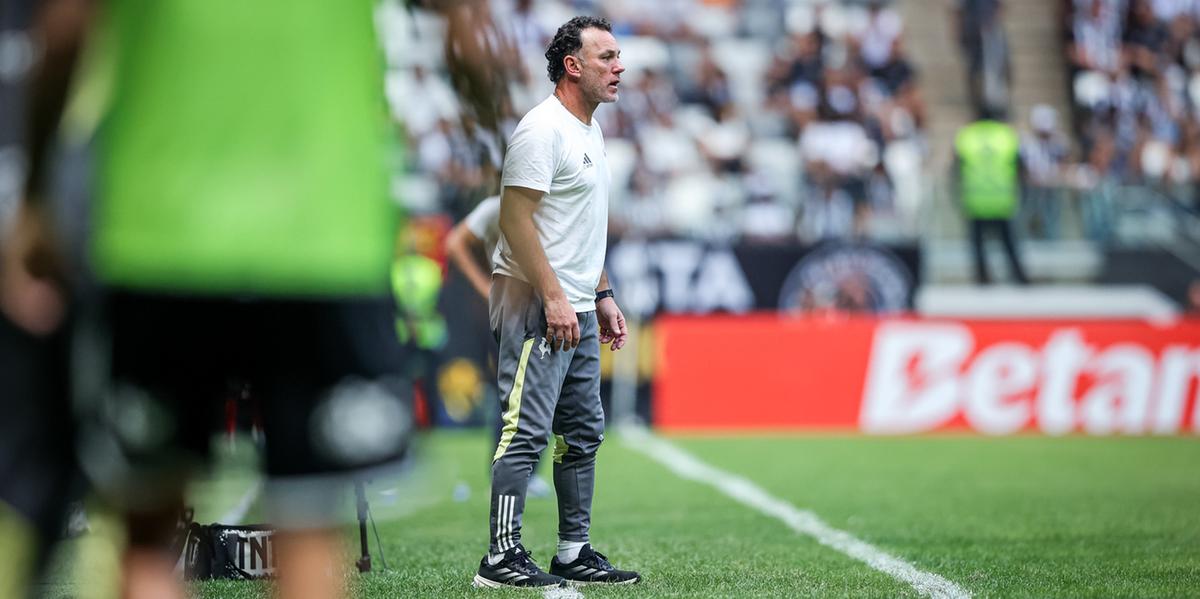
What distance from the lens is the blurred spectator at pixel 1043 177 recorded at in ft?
58.2

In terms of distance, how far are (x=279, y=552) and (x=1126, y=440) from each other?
1360 cm

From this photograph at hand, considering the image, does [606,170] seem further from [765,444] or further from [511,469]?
[765,444]

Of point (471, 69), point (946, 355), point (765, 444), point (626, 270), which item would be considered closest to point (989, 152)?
point (946, 355)

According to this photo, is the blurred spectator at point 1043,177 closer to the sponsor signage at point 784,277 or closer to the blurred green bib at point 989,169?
the blurred green bib at point 989,169

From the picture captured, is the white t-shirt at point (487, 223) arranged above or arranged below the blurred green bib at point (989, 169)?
below

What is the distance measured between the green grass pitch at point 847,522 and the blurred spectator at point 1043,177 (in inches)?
156

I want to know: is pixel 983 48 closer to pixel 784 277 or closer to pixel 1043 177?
pixel 1043 177

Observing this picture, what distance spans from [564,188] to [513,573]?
1499 mm

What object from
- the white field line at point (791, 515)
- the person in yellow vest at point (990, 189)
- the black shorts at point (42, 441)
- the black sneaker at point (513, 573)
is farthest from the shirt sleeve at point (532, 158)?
the person in yellow vest at point (990, 189)

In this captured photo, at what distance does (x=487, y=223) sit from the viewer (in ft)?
26.7

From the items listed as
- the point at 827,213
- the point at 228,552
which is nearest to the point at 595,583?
the point at 228,552

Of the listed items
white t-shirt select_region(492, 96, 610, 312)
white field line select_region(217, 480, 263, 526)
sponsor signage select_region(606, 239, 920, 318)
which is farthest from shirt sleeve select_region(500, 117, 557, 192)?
sponsor signage select_region(606, 239, 920, 318)

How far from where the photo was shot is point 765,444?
14.6 meters

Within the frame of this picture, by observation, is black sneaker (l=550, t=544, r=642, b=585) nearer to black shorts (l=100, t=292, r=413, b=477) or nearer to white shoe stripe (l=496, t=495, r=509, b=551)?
white shoe stripe (l=496, t=495, r=509, b=551)
